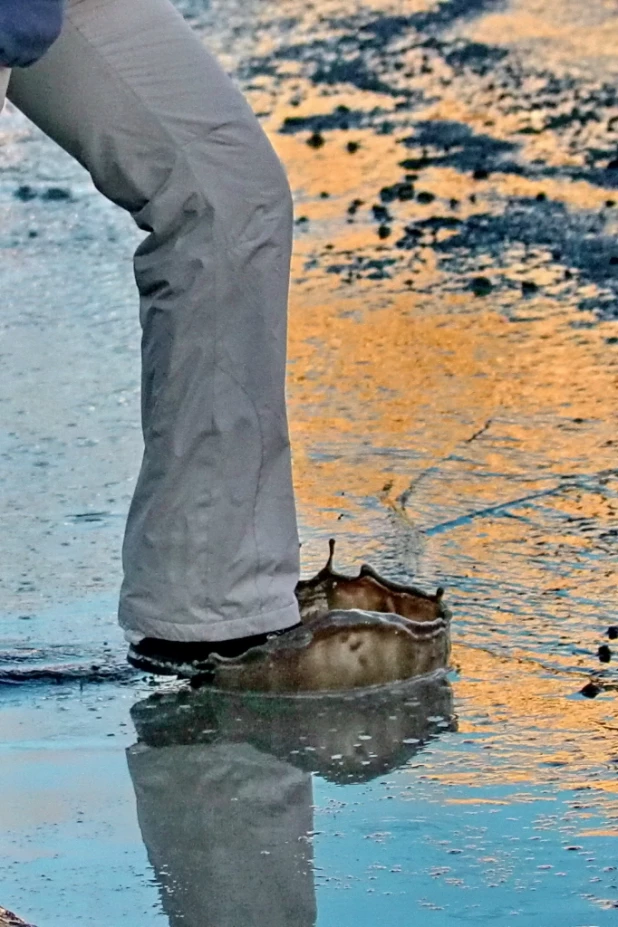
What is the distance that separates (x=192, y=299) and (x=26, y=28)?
678 mm

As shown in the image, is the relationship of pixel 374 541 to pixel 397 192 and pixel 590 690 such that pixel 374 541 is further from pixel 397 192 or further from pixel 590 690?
pixel 397 192

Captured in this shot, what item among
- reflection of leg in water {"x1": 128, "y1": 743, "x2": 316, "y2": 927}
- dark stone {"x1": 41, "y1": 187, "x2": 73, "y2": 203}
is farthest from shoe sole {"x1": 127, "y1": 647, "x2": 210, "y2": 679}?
dark stone {"x1": 41, "y1": 187, "x2": 73, "y2": 203}

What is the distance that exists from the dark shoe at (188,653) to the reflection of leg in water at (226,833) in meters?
0.24

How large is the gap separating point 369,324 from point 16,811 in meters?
2.78

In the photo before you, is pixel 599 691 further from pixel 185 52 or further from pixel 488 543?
pixel 185 52

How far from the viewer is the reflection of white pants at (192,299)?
3037 millimetres

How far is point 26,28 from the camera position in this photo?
2.51m

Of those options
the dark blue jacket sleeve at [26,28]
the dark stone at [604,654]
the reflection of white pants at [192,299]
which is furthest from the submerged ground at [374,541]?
the dark blue jacket sleeve at [26,28]

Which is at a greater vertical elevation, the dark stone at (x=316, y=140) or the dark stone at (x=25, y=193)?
the dark stone at (x=25, y=193)

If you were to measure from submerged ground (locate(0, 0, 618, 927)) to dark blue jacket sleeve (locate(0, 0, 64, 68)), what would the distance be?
0.94 m

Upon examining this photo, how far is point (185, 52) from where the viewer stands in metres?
3.07

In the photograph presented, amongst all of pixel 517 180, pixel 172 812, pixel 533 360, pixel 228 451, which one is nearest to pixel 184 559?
pixel 228 451

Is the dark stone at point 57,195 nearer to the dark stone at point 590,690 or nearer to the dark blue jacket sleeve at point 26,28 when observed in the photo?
the dark stone at point 590,690

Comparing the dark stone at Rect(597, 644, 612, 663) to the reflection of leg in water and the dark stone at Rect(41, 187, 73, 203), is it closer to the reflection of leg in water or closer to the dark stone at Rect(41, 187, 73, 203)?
the reflection of leg in water
